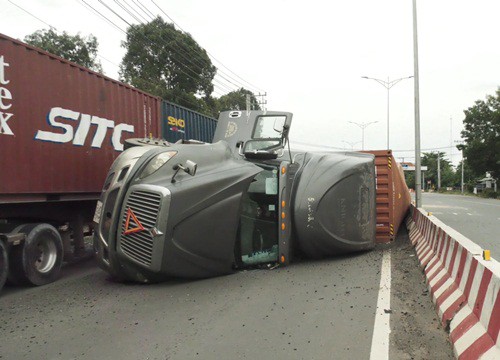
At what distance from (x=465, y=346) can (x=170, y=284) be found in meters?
3.77

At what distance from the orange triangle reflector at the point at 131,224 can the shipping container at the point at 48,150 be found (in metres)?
1.71

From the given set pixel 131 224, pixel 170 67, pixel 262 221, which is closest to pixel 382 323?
pixel 262 221

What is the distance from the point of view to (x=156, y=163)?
5652 mm

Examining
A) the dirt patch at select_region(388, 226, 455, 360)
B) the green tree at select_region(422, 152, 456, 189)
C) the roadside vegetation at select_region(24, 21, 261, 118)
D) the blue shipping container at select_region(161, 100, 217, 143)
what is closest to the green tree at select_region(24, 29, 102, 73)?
the roadside vegetation at select_region(24, 21, 261, 118)

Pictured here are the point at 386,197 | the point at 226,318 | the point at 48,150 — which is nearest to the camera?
the point at 226,318

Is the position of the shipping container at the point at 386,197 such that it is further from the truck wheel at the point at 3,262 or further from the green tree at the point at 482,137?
the green tree at the point at 482,137

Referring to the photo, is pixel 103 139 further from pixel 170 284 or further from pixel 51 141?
pixel 170 284

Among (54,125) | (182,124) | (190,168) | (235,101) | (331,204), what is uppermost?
(235,101)

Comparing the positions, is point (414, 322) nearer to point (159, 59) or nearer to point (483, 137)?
point (159, 59)

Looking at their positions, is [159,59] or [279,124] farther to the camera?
[159,59]

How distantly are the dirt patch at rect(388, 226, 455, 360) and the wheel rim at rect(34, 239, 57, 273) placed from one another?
4.95 meters

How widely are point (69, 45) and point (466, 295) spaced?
3953cm

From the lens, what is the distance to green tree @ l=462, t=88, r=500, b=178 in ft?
144

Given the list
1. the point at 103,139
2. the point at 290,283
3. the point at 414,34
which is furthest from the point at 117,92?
the point at 414,34
